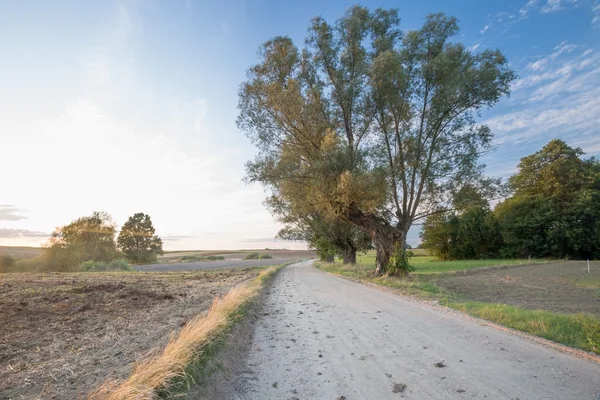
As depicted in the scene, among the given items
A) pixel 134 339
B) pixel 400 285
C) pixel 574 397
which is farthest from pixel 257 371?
pixel 400 285

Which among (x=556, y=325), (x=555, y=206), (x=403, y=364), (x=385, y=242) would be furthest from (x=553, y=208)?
(x=403, y=364)

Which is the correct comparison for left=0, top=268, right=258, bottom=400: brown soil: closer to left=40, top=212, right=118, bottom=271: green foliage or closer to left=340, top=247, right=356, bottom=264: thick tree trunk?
left=340, top=247, right=356, bottom=264: thick tree trunk

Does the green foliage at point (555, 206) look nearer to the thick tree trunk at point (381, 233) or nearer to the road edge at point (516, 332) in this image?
the thick tree trunk at point (381, 233)

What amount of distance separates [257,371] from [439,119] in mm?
19647

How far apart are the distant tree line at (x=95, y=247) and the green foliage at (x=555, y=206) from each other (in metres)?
59.5

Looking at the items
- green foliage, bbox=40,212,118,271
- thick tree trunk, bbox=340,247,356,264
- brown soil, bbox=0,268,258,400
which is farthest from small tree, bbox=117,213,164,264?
brown soil, bbox=0,268,258,400

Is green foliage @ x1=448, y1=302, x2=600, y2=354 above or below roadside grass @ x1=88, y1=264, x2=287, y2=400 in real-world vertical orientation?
below

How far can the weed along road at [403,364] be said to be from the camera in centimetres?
425

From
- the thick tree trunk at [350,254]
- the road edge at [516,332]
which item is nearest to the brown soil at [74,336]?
the road edge at [516,332]

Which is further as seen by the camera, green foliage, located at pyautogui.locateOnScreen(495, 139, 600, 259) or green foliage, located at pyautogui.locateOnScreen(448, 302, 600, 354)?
green foliage, located at pyautogui.locateOnScreen(495, 139, 600, 259)

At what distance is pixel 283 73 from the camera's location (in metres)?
22.4

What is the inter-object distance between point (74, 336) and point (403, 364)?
22.6ft

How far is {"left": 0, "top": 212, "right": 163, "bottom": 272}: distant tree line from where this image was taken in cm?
4106

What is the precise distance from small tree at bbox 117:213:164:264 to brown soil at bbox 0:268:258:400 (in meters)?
60.0
